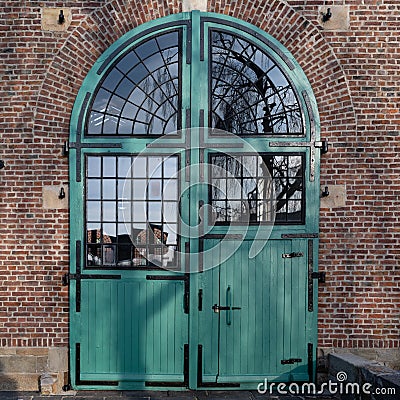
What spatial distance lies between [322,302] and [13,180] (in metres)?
4.41

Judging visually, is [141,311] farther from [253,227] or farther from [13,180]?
[13,180]

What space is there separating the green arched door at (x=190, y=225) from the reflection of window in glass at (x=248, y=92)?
0.03 m

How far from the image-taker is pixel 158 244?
19.5ft

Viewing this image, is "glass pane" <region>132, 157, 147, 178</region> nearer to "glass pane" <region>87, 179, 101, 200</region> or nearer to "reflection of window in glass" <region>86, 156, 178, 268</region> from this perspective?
"reflection of window in glass" <region>86, 156, 178, 268</region>

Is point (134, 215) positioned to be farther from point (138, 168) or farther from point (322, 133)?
point (322, 133)

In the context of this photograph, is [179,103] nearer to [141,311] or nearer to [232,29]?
[232,29]

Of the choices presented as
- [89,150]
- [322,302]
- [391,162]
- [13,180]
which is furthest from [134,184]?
[391,162]

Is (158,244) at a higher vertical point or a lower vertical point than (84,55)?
lower

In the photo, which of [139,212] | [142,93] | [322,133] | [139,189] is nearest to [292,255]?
[322,133]

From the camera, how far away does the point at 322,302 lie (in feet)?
19.7

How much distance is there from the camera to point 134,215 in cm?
595

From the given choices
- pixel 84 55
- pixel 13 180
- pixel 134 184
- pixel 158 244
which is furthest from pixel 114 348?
pixel 84 55

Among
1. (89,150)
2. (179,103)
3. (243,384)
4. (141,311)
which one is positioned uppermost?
(179,103)

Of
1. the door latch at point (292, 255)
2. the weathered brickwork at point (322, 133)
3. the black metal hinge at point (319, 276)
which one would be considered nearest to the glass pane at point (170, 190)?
the weathered brickwork at point (322, 133)
